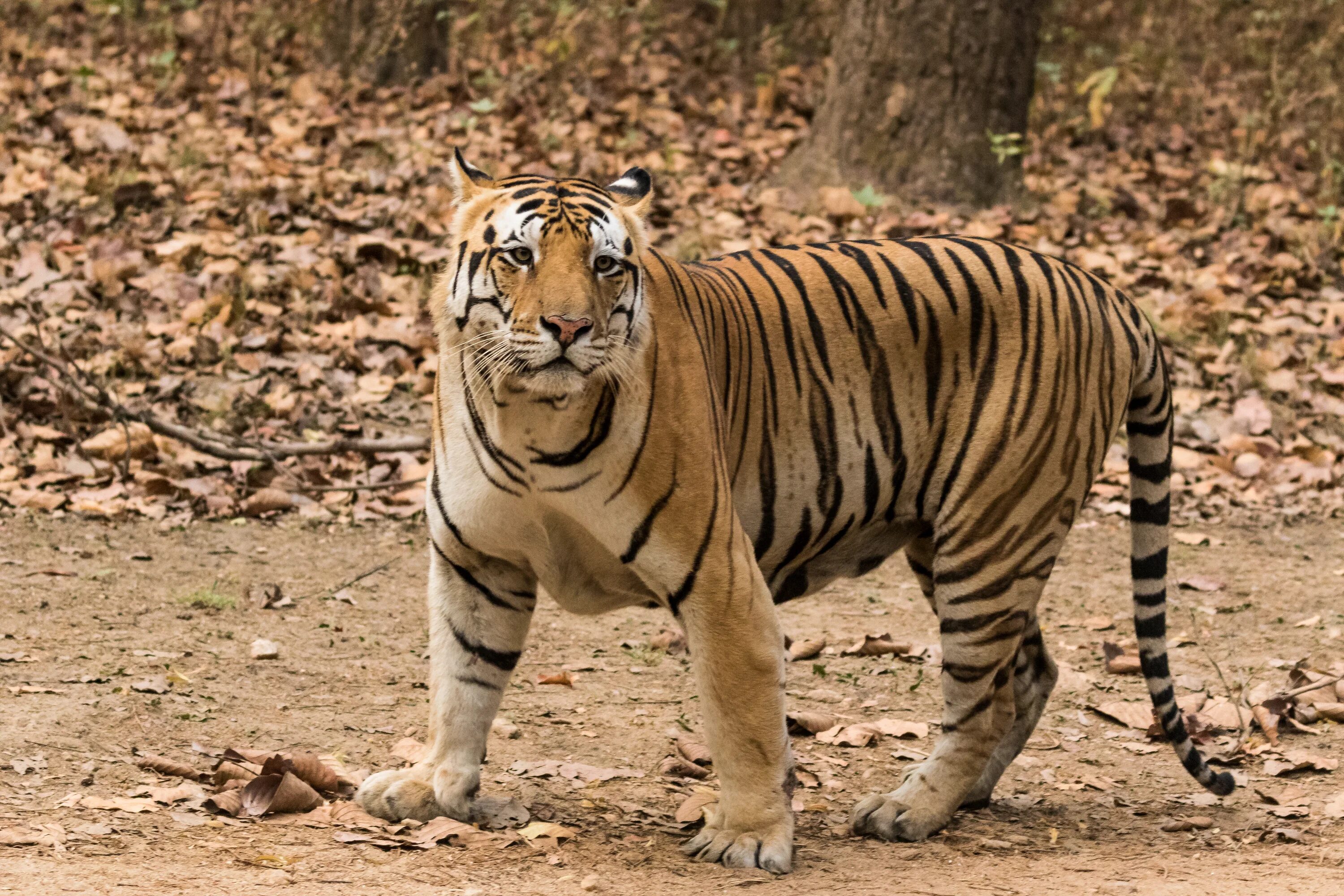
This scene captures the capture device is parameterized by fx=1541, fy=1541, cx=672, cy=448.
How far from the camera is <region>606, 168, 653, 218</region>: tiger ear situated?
351 centimetres

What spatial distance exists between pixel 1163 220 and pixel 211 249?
5637mm

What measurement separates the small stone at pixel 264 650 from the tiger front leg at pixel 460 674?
1.16 m

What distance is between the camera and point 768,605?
3.45m

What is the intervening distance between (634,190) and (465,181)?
409mm

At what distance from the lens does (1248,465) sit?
23.1ft

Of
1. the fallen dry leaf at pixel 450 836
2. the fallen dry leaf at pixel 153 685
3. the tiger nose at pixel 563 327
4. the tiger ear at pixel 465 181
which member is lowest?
the fallen dry leaf at pixel 153 685

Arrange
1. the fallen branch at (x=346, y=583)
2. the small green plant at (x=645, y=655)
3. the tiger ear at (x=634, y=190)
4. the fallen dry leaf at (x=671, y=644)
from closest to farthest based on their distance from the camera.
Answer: the tiger ear at (x=634, y=190), the small green plant at (x=645, y=655), the fallen dry leaf at (x=671, y=644), the fallen branch at (x=346, y=583)

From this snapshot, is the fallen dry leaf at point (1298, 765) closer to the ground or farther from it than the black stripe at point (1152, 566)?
closer to the ground

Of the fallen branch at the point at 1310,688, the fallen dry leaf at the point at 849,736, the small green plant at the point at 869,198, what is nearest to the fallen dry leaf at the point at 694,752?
the fallen dry leaf at the point at 849,736

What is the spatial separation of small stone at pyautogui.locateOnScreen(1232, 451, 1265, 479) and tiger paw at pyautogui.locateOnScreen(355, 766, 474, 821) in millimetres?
4619

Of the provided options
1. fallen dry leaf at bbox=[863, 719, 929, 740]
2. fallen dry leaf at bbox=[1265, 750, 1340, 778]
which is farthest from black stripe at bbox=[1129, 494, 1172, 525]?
fallen dry leaf at bbox=[863, 719, 929, 740]

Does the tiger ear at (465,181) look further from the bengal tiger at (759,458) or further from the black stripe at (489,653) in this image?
the black stripe at (489,653)

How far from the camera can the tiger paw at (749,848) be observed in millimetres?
3402

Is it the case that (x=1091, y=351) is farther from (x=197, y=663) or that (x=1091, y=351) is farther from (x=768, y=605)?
(x=197, y=663)
